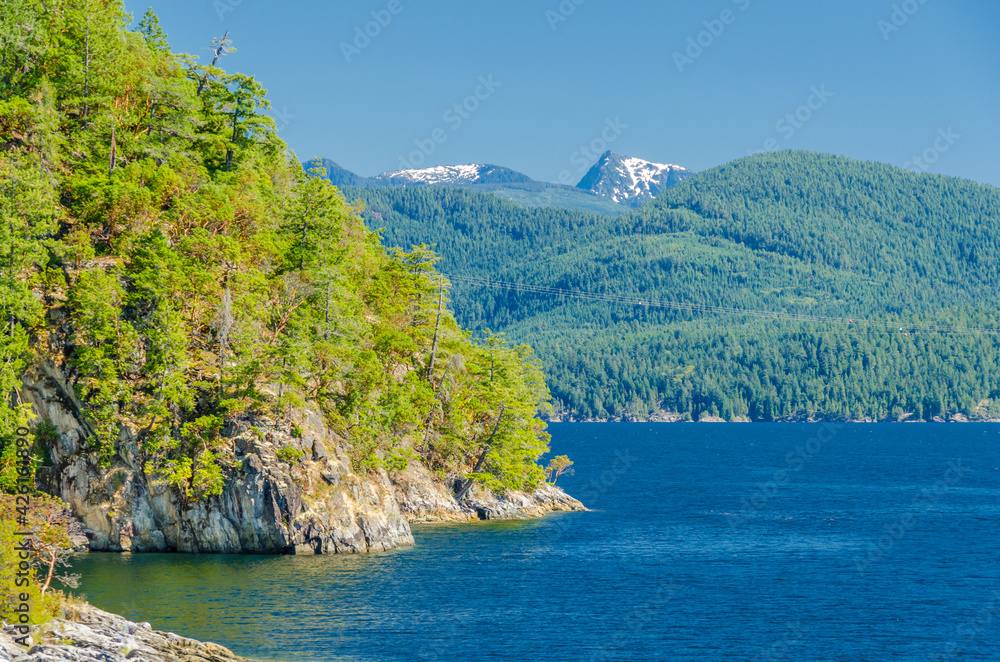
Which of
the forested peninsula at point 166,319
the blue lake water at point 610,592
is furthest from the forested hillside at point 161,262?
the blue lake water at point 610,592

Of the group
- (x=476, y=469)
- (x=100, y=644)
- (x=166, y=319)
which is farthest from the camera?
(x=476, y=469)

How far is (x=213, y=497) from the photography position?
65562 mm

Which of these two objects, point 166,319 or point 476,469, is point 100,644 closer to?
point 166,319

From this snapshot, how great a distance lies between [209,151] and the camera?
7744 cm

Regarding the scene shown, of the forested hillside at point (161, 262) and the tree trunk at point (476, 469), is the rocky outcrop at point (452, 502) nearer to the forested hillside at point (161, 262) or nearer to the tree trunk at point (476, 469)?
the tree trunk at point (476, 469)

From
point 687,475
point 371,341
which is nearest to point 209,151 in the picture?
point 371,341

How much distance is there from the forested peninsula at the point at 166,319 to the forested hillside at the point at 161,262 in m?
0.16

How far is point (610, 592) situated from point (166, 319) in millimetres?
35963

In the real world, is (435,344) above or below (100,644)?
above

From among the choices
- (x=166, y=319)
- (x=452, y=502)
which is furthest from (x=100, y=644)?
(x=452, y=502)

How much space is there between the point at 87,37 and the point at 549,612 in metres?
52.8

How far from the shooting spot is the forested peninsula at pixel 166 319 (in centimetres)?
6328

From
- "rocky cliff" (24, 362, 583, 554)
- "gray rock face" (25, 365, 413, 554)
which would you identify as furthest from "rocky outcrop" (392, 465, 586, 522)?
"gray rock face" (25, 365, 413, 554)

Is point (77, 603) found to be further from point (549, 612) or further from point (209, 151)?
point (209, 151)
